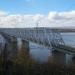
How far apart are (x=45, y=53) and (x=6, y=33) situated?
8216 mm

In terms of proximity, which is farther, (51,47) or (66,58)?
(51,47)

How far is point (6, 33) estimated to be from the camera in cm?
2778

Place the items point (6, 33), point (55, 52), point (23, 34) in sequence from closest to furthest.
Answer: point (55, 52)
point (23, 34)
point (6, 33)

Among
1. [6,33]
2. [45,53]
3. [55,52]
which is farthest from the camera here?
[6,33]

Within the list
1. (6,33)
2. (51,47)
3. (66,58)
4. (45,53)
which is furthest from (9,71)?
(6,33)

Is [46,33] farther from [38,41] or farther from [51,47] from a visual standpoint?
[51,47]

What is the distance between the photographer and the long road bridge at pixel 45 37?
1862 centimetres

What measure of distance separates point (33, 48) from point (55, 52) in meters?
6.07

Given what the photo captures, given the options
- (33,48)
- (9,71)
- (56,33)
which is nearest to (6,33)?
(33,48)

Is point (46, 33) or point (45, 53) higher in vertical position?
point (46, 33)

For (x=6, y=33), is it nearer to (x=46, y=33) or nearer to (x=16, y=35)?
(x=16, y=35)

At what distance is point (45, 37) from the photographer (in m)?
20.8

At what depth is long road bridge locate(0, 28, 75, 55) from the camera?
61.1 feet

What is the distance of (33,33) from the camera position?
864 inches
